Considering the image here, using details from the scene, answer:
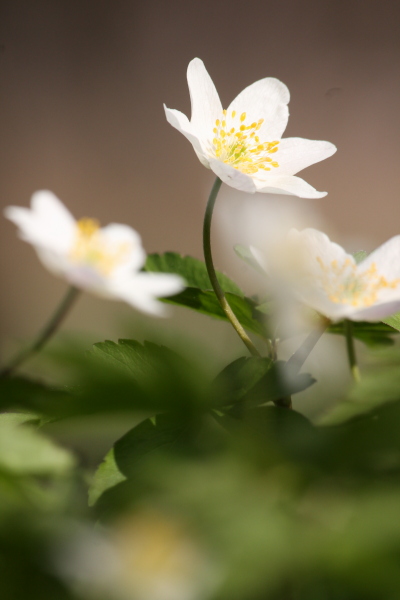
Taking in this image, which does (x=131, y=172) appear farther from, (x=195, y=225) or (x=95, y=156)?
(x=195, y=225)

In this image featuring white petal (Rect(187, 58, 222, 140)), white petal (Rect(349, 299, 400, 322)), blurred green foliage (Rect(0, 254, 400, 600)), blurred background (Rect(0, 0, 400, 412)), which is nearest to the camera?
blurred green foliage (Rect(0, 254, 400, 600))

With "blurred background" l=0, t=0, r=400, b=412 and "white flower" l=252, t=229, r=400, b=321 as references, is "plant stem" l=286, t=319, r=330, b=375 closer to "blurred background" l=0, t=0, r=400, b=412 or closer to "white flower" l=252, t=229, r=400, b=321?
"white flower" l=252, t=229, r=400, b=321

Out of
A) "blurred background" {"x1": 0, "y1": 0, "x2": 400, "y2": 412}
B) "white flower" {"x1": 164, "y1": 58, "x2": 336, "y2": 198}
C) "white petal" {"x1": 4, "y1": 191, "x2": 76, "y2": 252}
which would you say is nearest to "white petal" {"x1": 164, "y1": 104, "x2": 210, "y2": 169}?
"white flower" {"x1": 164, "y1": 58, "x2": 336, "y2": 198}

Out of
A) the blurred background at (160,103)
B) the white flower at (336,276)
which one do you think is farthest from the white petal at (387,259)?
the blurred background at (160,103)

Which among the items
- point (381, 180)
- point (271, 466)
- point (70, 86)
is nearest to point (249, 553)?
point (271, 466)

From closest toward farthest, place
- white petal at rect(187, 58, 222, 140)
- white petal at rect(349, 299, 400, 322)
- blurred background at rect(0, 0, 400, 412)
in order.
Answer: white petal at rect(349, 299, 400, 322) → white petal at rect(187, 58, 222, 140) → blurred background at rect(0, 0, 400, 412)

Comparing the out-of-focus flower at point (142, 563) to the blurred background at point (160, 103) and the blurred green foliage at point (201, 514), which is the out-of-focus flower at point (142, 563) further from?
the blurred background at point (160, 103)

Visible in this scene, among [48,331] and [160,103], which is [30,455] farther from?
[160,103]

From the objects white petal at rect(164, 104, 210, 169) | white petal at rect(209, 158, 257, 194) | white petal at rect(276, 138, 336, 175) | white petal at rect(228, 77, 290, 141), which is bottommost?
white petal at rect(209, 158, 257, 194)
